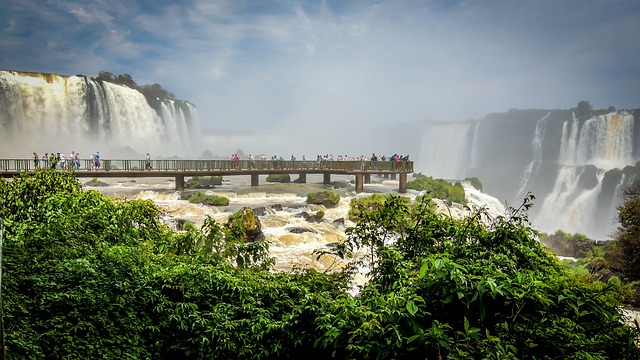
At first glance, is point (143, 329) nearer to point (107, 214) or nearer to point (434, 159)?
point (107, 214)

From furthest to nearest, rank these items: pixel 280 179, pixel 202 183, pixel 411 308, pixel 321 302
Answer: pixel 280 179 < pixel 202 183 < pixel 321 302 < pixel 411 308

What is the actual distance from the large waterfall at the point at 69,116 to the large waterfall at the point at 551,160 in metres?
39.9

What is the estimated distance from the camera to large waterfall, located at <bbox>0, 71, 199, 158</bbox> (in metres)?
35.1

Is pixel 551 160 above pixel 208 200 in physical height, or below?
above

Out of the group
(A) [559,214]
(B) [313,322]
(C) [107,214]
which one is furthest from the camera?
(A) [559,214]

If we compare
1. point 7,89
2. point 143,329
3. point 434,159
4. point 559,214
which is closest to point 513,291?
point 143,329

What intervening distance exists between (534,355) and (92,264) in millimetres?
5775

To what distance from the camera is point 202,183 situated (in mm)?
33844

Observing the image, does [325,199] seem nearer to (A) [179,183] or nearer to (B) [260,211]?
(B) [260,211]

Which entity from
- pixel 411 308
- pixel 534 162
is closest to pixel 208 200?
pixel 411 308

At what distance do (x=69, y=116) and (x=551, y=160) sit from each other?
58.9 metres

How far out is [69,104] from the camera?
1516 inches

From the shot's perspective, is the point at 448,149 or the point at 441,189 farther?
the point at 448,149

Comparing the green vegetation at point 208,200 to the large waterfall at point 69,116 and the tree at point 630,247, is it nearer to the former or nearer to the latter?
the tree at point 630,247
